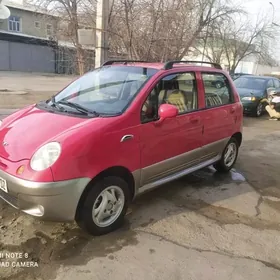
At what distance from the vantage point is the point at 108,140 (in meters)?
3.12

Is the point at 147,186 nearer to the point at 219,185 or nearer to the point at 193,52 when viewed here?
the point at 219,185

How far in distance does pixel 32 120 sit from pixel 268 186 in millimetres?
3710

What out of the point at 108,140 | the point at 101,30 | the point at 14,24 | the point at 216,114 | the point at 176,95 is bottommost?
the point at 108,140

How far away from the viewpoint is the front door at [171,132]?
357cm

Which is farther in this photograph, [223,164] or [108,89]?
[223,164]

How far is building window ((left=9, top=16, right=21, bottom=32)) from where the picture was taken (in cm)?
4191

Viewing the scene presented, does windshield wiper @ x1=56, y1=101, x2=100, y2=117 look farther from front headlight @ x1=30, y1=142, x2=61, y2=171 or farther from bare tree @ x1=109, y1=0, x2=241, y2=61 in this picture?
bare tree @ x1=109, y1=0, x2=241, y2=61

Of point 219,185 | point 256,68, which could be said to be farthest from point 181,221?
point 256,68

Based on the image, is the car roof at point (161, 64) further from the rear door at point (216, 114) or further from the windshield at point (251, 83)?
the windshield at point (251, 83)

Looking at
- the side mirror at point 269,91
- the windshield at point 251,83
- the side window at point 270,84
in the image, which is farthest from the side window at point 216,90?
the side window at point 270,84

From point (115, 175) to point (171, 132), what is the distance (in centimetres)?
96

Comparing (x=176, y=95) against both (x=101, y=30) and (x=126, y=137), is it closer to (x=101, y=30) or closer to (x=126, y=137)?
(x=126, y=137)

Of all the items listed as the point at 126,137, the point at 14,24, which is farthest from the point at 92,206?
the point at 14,24

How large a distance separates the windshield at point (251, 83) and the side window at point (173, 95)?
9.79 metres
